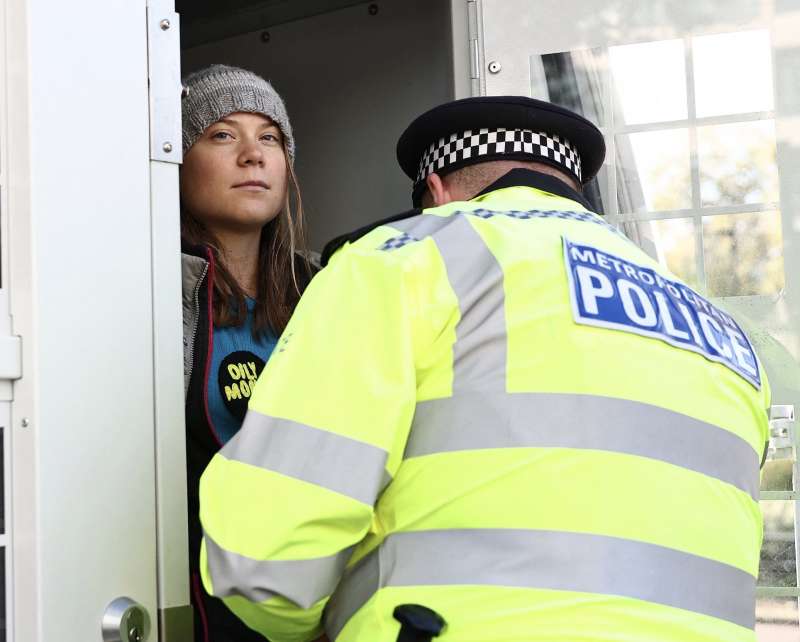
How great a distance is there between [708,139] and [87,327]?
1380 millimetres

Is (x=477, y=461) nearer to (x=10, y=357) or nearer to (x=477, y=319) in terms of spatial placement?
(x=477, y=319)

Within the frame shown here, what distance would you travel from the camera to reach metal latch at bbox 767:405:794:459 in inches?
84.0

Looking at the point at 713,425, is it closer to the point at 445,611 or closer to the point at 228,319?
the point at 445,611

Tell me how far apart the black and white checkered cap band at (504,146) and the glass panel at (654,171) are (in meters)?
0.63

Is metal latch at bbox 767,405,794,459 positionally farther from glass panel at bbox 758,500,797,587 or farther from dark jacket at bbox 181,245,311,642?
dark jacket at bbox 181,245,311,642

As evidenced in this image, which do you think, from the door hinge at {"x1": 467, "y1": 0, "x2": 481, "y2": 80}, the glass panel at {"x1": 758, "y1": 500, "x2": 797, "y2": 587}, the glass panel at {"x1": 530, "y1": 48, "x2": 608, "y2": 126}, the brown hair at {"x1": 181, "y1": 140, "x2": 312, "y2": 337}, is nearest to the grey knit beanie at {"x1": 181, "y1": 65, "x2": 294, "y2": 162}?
the brown hair at {"x1": 181, "y1": 140, "x2": 312, "y2": 337}

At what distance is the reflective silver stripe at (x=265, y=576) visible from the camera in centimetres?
116

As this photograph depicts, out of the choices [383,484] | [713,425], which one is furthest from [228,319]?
[713,425]

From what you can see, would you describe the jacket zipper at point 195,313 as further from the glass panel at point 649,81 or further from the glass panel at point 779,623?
the glass panel at point 779,623

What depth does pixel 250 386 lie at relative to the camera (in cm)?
188

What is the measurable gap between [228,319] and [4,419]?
646 millimetres

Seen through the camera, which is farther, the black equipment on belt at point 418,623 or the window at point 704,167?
the window at point 704,167

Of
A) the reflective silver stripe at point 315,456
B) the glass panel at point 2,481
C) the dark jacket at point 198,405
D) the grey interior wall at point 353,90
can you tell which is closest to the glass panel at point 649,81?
the grey interior wall at point 353,90

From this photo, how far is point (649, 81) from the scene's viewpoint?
226 centimetres
